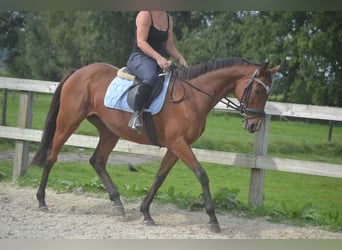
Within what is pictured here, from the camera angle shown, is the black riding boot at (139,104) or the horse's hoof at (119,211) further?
the horse's hoof at (119,211)

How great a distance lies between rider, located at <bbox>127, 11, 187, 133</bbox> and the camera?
3.80 m

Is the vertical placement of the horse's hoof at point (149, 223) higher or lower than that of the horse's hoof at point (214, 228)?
lower

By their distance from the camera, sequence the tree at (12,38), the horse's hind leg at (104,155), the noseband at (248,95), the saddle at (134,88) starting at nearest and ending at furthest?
the noseband at (248,95) < the saddle at (134,88) < the horse's hind leg at (104,155) < the tree at (12,38)

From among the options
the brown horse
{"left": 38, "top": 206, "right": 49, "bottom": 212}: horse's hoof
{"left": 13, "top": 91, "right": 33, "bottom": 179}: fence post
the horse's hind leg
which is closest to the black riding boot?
the brown horse

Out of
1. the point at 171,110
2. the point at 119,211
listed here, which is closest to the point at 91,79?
the point at 171,110

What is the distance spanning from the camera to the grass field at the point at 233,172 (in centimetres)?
526

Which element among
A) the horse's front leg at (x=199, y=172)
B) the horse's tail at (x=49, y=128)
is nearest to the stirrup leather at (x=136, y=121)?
the horse's front leg at (x=199, y=172)

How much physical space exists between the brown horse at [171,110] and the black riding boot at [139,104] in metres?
0.17

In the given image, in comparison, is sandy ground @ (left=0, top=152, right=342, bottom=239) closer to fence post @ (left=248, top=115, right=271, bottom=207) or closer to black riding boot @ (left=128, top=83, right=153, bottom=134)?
fence post @ (left=248, top=115, right=271, bottom=207)

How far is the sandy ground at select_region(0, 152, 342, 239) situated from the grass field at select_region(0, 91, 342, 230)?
463 mm

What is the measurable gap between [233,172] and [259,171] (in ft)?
5.98

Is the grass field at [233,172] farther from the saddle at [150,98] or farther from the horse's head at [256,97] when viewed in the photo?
the horse's head at [256,97]

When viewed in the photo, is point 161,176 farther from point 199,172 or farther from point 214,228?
point 214,228

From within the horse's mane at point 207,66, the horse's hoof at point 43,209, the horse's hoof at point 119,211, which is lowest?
the horse's hoof at point 43,209
